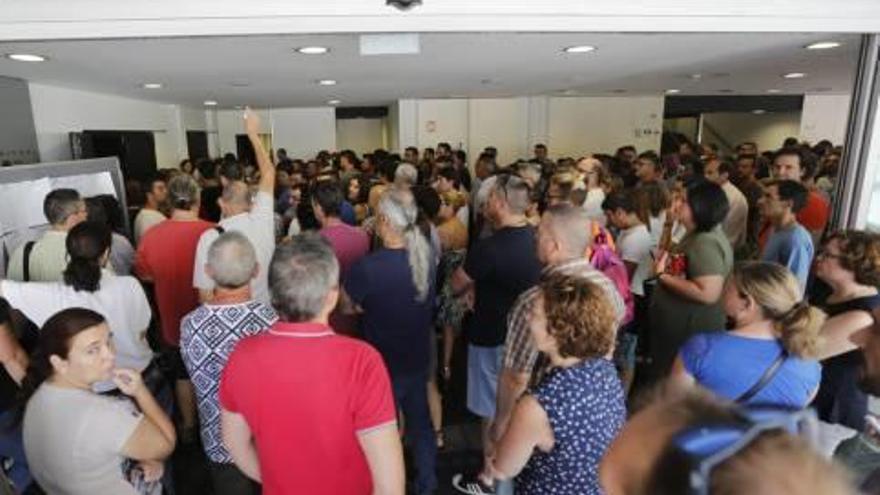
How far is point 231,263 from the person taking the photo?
5.83 feet

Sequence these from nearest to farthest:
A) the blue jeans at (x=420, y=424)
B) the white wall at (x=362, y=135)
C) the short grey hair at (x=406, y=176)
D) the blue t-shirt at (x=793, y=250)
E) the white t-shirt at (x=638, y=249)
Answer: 1. the blue jeans at (x=420, y=424)
2. the blue t-shirt at (x=793, y=250)
3. the white t-shirt at (x=638, y=249)
4. the short grey hair at (x=406, y=176)
5. the white wall at (x=362, y=135)

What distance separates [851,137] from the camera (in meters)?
2.54

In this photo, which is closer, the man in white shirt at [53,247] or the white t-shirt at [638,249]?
the man in white shirt at [53,247]

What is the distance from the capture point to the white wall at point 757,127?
10180 millimetres

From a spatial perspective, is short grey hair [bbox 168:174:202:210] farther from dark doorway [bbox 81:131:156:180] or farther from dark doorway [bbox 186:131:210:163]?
dark doorway [bbox 186:131:210:163]

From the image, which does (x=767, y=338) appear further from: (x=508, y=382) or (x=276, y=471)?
(x=276, y=471)

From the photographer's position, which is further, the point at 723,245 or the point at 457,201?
the point at 457,201

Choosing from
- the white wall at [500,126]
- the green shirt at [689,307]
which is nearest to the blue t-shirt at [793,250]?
the green shirt at [689,307]

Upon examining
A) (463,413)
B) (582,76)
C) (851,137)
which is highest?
(582,76)

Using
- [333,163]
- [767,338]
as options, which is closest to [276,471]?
[767,338]

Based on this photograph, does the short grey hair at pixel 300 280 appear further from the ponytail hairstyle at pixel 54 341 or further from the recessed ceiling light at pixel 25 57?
the recessed ceiling light at pixel 25 57

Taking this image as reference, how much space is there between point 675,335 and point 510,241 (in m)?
1.00

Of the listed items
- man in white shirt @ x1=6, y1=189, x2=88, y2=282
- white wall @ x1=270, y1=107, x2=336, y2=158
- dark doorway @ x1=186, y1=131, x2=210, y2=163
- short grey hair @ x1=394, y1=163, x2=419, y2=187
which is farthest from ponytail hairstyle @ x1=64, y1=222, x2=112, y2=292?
white wall @ x1=270, y1=107, x2=336, y2=158

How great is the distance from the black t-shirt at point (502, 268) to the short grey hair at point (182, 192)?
5.08 feet
